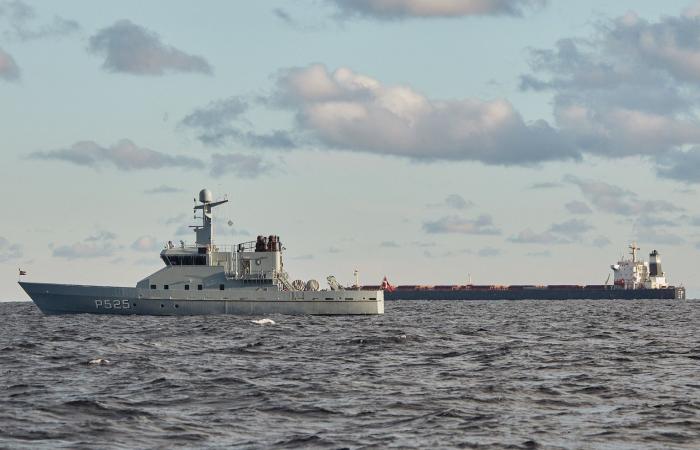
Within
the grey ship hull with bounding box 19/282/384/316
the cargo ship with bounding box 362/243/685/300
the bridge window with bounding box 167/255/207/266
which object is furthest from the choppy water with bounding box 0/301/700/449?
the cargo ship with bounding box 362/243/685/300

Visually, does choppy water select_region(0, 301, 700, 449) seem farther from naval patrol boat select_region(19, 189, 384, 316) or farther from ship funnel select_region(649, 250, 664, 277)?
ship funnel select_region(649, 250, 664, 277)

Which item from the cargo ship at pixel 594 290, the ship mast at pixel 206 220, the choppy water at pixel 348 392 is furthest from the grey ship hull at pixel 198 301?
the cargo ship at pixel 594 290

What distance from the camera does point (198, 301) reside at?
7662 cm

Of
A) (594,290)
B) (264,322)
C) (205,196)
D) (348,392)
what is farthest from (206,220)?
(594,290)

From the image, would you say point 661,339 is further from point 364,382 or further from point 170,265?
point 170,265

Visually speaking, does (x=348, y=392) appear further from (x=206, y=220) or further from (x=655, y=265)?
(x=655, y=265)

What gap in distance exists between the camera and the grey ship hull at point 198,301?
251 ft

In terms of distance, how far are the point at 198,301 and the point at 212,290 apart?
1415mm

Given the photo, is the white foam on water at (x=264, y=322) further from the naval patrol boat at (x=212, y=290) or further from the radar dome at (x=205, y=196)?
the radar dome at (x=205, y=196)

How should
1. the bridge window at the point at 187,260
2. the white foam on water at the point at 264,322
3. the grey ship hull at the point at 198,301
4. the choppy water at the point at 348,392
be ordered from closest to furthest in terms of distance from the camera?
the choppy water at the point at 348,392 < the white foam on water at the point at 264,322 < the grey ship hull at the point at 198,301 < the bridge window at the point at 187,260

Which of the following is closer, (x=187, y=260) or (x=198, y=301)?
(x=198, y=301)

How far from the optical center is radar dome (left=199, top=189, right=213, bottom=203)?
267 feet

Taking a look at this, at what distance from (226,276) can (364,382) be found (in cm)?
4577

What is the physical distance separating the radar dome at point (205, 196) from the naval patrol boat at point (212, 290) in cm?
311
